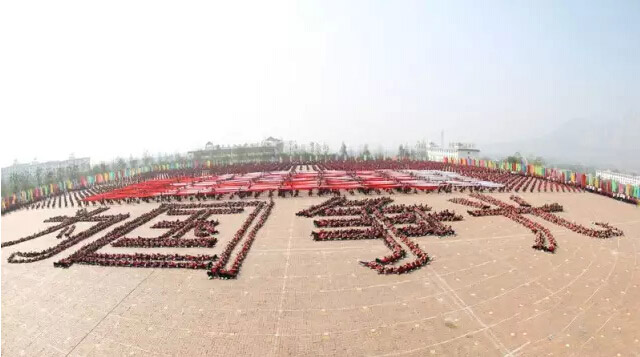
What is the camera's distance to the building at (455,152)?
387 ft

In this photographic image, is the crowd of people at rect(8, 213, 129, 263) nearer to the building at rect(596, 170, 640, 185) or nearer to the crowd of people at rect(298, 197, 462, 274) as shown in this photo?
the crowd of people at rect(298, 197, 462, 274)

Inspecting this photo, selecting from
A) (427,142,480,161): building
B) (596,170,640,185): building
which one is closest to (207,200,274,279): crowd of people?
(596,170,640,185): building

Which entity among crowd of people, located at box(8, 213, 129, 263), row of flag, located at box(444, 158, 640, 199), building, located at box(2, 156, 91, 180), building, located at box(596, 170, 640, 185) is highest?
building, located at box(2, 156, 91, 180)

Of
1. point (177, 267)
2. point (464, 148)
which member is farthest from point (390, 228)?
point (464, 148)

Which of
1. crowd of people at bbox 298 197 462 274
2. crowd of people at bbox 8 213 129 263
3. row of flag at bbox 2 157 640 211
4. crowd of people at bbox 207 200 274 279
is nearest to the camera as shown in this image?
crowd of people at bbox 207 200 274 279

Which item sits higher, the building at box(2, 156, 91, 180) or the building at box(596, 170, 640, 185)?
the building at box(2, 156, 91, 180)

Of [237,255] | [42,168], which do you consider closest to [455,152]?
[237,255]

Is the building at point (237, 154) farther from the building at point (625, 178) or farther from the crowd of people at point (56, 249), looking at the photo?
the building at point (625, 178)

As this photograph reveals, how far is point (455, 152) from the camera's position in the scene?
119 metres

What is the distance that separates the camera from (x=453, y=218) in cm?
2436

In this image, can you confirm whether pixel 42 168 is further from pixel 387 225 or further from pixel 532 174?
pixel 532 174

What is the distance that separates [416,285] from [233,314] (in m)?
6.98

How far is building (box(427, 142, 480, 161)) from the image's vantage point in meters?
118

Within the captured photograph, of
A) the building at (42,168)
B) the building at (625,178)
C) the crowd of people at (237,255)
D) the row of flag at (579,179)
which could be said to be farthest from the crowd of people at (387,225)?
the building at (42,168)
